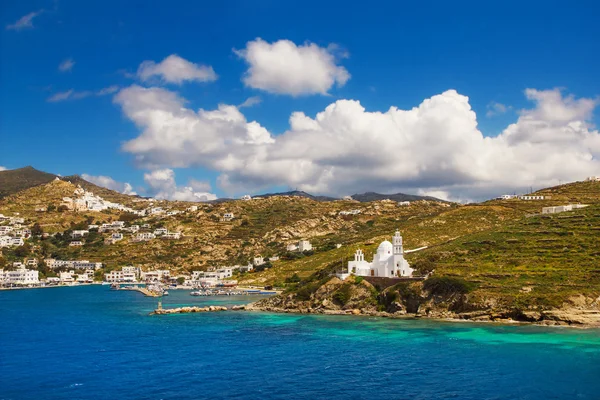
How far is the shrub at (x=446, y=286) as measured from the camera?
6931 centimetres

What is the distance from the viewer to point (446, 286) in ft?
231

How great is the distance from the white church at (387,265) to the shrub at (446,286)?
26.6 ft

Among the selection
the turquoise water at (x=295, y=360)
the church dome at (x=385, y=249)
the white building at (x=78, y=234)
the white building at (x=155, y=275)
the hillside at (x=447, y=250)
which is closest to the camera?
the turquoise water at (x=295, y=360)

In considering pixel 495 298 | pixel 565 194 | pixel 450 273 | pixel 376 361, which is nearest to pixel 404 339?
pixel 376 361

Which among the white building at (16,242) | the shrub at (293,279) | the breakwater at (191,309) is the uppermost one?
the white building at (16,242)

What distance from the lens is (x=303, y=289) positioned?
280 ft

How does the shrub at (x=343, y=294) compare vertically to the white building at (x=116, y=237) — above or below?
below

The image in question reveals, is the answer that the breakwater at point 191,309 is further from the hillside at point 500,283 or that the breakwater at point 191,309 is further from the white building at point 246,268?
the white building at point 246,268

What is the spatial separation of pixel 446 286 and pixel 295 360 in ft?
102

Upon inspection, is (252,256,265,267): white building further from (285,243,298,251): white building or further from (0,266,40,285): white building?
(0,266,40,285): white building

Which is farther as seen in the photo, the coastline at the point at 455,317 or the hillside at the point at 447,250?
the hillside at the point at 447,250

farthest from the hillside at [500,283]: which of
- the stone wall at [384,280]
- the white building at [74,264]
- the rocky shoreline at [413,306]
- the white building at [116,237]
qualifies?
the white building at [116,237]

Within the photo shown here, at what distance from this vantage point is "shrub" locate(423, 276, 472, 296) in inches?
2729

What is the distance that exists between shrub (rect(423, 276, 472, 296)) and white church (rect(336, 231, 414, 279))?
812 cm
